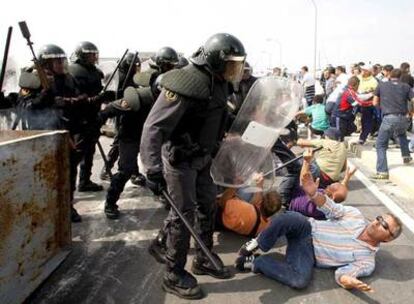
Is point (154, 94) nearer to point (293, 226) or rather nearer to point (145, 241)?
point (145, 241)

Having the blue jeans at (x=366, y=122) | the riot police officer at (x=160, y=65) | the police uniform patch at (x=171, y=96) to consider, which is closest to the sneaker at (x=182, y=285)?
the police uniform patch at (x=171, y=96)

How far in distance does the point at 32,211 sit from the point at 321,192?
2587 mm

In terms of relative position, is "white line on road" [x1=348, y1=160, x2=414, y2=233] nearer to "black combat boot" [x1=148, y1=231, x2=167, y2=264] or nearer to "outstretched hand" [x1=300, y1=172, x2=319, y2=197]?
"outstretched hand" [x1=300, y1=172, x2=319, y2=197]

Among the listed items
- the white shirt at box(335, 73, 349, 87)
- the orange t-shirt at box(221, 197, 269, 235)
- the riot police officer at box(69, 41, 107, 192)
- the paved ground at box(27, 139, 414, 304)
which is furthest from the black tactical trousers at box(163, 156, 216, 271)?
the white shirt at box(335, 73, 349, 87)

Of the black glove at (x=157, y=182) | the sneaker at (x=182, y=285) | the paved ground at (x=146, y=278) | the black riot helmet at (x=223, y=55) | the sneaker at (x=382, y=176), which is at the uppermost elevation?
Answer: the black riot helmet at (x=223, y=55)

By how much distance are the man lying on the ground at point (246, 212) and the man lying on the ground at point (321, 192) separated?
506 mm

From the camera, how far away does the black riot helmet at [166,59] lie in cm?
480

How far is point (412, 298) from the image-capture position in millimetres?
3332

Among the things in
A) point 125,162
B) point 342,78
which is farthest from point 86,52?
point 342,78

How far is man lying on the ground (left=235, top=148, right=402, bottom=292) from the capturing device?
11.5 ft

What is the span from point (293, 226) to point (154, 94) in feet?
6.53

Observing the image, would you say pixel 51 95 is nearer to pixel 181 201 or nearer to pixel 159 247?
pixel 159 247

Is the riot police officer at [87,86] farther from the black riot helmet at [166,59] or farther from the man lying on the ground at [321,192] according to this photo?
the man lying on the ground at [321,192]

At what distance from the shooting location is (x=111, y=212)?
4.95 meters
